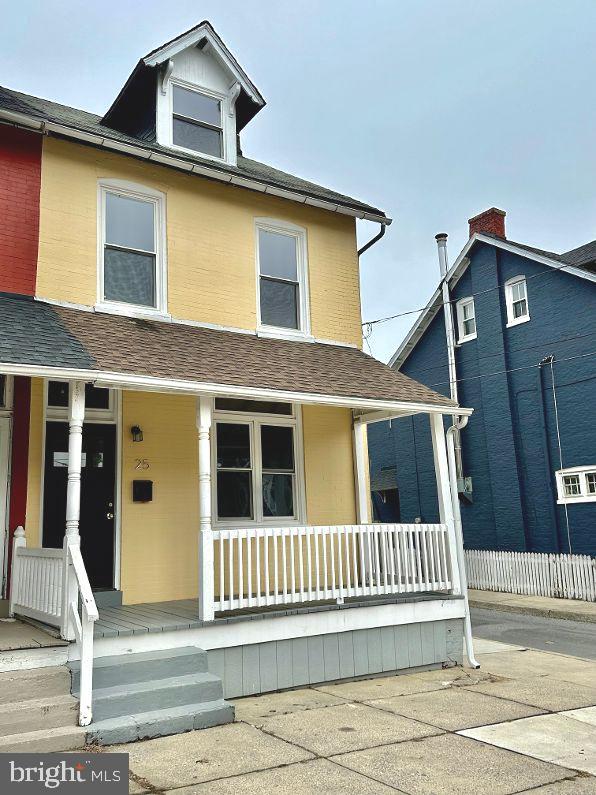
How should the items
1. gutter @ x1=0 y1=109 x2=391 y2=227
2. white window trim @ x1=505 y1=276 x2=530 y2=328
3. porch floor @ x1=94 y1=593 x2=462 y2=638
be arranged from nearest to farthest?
porch floor @ x1=94 y1=593 x2=462 y2=638, gutter @ x1=0 y1=109 x2=391 y2=227, white window trim @ x1=505 y1=276 x2=530 y2=328

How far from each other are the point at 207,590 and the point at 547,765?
356cm

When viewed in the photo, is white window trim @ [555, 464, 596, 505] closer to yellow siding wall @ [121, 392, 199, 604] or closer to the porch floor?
the porch floor

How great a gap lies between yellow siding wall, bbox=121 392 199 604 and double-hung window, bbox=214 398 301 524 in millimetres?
477

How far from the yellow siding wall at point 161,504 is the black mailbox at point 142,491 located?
7 cm

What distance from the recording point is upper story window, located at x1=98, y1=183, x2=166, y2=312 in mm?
9266

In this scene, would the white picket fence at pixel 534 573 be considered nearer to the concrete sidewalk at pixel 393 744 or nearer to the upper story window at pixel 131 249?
the concrete sidewalk at pixel 393 744

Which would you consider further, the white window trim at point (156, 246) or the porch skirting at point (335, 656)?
the white window trim at point (156, 246)

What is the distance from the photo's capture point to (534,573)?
16.0 metres

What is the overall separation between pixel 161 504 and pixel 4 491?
1.91 m

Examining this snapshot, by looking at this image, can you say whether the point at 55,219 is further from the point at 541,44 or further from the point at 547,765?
the point at 541,44

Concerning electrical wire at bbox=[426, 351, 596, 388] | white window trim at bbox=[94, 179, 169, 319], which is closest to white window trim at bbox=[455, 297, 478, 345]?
electrical wire at bbox=[426, 351, 596, 388]

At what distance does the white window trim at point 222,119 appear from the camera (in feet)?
34.8

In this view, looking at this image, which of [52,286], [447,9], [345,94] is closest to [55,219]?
[52,286]

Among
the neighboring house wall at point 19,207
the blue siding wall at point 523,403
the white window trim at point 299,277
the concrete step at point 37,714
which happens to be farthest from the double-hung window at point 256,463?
the blue siding wall at point 523,403
